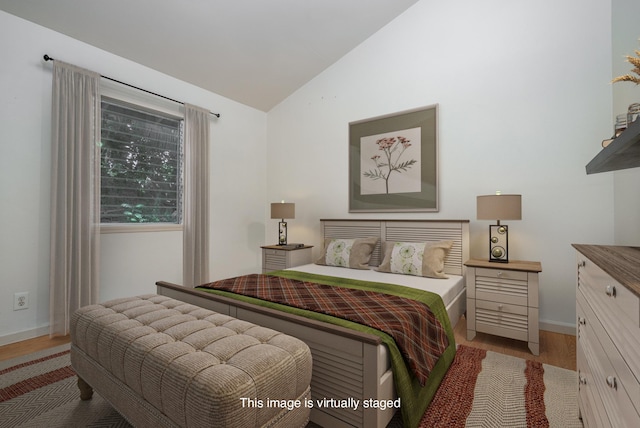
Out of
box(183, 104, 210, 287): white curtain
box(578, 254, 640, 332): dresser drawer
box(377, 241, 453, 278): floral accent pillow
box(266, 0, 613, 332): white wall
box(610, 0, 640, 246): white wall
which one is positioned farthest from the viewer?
box(183, 104, 210, 287): white curtain

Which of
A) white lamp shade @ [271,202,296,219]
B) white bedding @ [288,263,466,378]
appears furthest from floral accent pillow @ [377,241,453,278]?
white lamp shade @ [271,202,296,219]

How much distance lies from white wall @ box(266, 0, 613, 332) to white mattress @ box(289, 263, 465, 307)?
25.4 inches

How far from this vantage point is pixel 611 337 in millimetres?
891

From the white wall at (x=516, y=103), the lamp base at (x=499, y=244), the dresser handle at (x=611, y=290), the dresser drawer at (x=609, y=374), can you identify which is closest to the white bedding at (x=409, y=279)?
the lamp base at (x=499, y=244)

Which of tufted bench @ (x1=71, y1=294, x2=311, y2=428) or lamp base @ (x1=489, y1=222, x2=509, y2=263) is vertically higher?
lamp base @ (x1=489, y1=222, x2=509, y2=263)

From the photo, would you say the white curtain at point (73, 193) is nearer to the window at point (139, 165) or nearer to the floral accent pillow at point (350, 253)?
the window at point (139, 165)

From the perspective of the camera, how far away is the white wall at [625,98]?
206 centimetres

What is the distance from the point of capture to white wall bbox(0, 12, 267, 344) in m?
2.44

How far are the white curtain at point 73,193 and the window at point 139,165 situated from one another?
8.5 inches

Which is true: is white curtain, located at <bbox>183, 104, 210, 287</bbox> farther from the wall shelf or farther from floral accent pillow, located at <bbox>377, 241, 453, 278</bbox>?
the wall shelf

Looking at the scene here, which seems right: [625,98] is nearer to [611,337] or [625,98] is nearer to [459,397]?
[611,337]

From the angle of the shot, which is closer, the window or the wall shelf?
the wall shelf

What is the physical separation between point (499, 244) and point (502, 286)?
616mm

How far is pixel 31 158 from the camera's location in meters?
2.55
